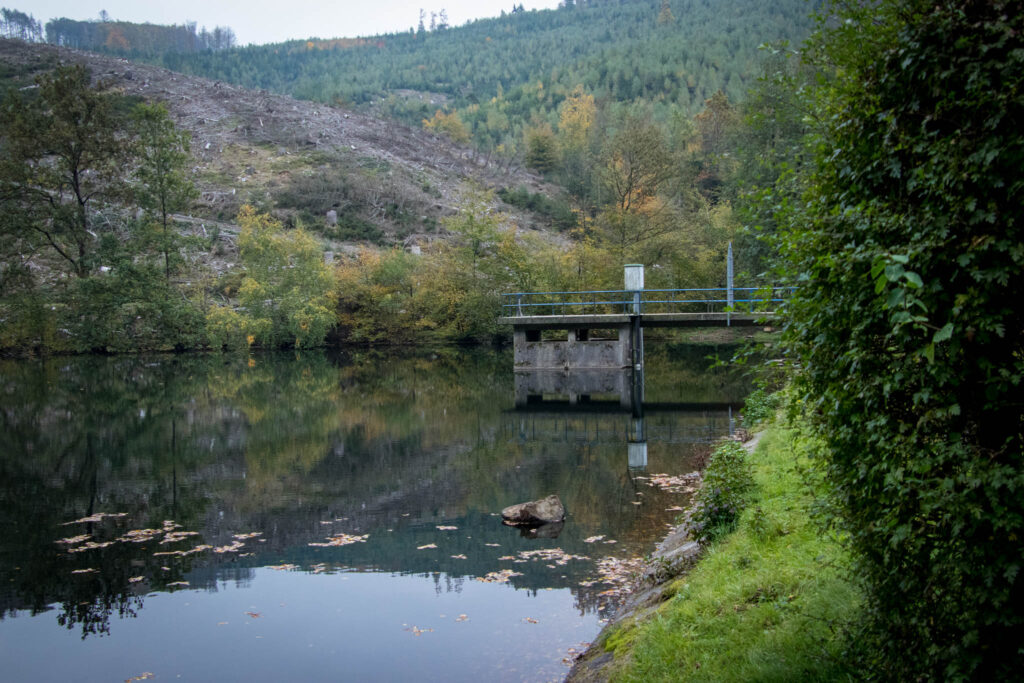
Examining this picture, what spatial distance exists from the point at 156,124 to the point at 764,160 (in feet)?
148

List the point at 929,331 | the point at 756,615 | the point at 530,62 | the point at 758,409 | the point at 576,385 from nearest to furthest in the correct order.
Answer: the point at 929,331 < the point at 756,615 < the point at 758,409 < the point at 576,385 < the point at 530,62

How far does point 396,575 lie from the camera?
945 cm

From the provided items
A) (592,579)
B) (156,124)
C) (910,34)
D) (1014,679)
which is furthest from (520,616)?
(156,124)

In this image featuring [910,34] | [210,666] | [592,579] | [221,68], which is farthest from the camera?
[221,68]

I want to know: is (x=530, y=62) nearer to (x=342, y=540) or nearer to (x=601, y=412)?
(x=601, y=412)

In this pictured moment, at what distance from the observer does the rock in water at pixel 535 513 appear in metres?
11.0

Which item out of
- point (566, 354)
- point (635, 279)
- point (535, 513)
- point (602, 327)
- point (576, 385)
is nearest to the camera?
point (535, 513)

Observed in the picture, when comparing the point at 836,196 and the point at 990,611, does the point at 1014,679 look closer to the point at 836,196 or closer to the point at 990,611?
the point at 990,611

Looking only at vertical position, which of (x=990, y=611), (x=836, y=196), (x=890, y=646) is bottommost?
(x=890, y=646)

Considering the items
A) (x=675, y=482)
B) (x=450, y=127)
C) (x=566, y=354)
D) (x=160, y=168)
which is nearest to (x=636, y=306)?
(x=566, y=354)

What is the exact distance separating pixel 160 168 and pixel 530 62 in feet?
378

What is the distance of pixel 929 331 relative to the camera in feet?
10.9

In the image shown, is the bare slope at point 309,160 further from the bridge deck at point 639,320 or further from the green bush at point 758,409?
the green bush at point 758,409

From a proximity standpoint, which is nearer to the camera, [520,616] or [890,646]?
[890,646]
